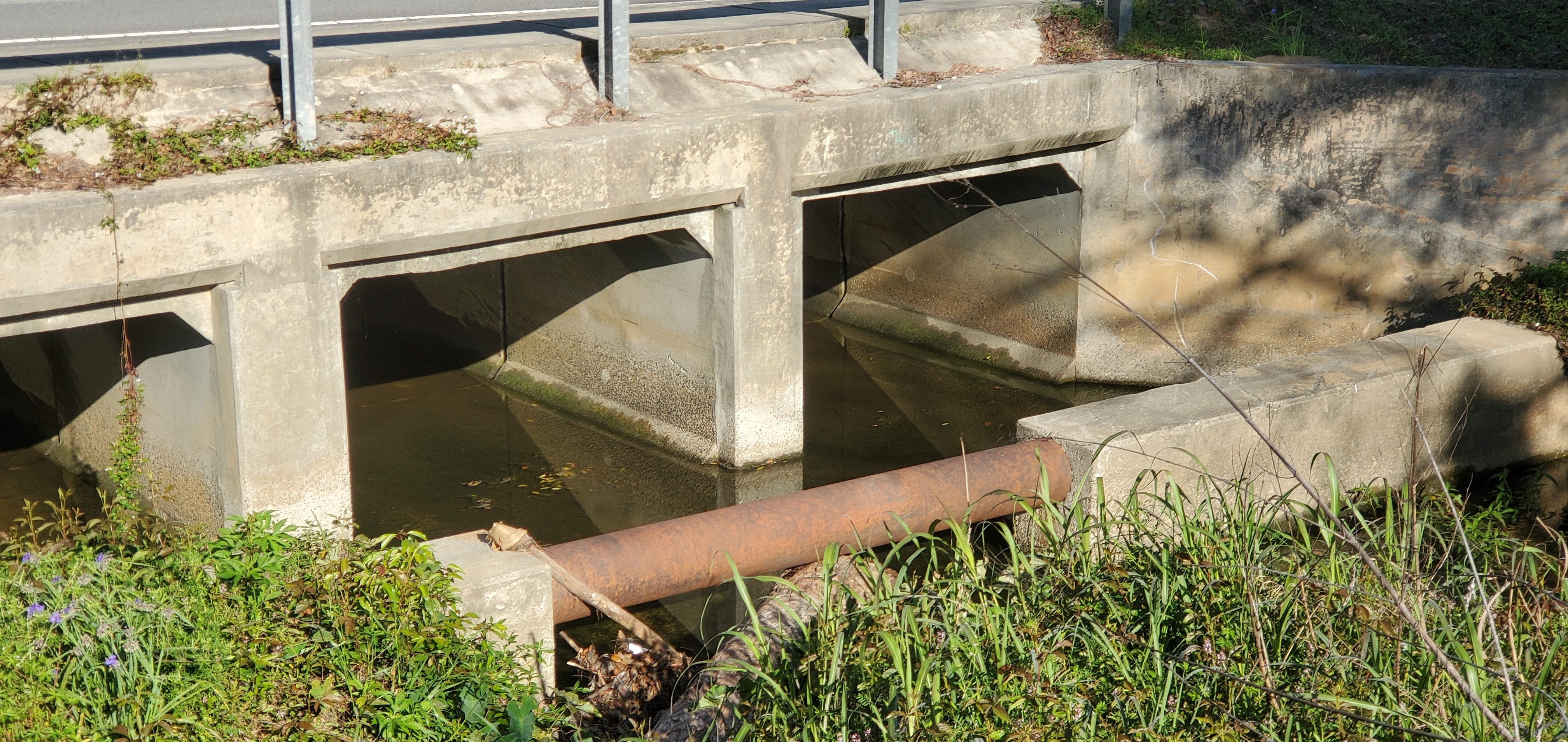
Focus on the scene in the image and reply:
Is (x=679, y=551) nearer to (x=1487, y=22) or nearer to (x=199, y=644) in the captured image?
(x=199, y=644)

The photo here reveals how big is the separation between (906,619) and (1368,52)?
6.65 m

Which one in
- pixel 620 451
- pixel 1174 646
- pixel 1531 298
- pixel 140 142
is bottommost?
pixel 620 451

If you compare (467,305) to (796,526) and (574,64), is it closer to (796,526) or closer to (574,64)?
(574,64)

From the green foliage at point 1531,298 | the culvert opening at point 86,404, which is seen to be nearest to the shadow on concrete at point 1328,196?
the green foliage at point 1531,298

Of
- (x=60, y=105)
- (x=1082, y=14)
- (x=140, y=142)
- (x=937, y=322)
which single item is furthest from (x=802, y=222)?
(x=60, y=105)

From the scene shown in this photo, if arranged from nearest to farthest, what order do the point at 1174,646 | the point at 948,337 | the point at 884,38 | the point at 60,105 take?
1. the point at 1174,646
2. the point at 60,105
3. the point at 884,38
4. the point at 948,337

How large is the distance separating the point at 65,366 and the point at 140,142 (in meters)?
2.64

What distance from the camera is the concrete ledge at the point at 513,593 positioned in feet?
14.4

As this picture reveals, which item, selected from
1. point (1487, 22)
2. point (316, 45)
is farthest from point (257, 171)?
point (1487, 22)

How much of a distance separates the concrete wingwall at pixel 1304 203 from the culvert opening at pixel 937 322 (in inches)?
11.3

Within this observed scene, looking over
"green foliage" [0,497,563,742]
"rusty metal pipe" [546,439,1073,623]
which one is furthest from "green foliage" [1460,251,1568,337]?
"green foliage" [0,497,563,742]

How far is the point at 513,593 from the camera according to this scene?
4.45m

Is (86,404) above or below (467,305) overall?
below

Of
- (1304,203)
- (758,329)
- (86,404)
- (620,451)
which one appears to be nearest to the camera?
(758,329)
